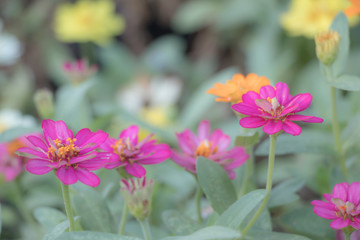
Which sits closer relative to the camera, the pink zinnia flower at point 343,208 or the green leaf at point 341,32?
the pink zinnia flower at point 343,208

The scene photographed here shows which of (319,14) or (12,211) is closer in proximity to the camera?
(12,211)

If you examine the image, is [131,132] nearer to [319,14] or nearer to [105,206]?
[105,206]

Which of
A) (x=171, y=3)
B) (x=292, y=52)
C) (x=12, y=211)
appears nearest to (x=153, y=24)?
(x=171, y=3)

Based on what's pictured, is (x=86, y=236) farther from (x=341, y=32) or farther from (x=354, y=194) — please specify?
(x=341, y=32)

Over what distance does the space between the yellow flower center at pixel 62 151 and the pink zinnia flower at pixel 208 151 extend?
0.15 meters

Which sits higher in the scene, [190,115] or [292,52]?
[292,52]

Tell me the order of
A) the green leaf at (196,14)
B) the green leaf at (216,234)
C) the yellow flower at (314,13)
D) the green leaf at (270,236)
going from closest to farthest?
the green leaf at (216,234)
the green leaf at (270,236)
the yellow flower at (314,13)
the green leaf at (196,14)

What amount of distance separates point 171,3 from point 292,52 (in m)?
0.77

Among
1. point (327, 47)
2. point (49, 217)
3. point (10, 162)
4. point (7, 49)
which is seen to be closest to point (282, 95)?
point (327, 47)

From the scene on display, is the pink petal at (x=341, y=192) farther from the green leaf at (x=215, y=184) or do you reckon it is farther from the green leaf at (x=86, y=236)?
the green leaf at (x=86, y=236)

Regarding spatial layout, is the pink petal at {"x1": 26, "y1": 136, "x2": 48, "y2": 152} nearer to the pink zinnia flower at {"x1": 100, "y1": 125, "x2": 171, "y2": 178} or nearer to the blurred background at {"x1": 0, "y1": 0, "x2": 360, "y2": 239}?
the pink zinnia flower at {"x1": 100, "y1": 125, "x2": 171, "y2": 178}

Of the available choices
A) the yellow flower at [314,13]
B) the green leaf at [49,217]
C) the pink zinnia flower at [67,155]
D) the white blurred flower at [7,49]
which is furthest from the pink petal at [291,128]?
the white blurred flower at [7,49]

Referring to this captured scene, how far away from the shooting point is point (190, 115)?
4.66 ft

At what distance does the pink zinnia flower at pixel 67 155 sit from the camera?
1.75 feet
